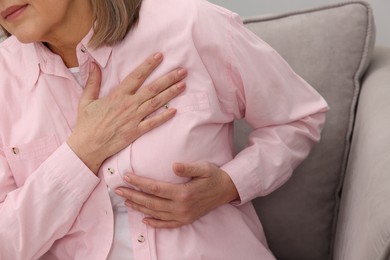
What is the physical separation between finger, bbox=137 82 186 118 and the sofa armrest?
1.19ft

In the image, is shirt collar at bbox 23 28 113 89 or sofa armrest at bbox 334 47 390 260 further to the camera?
shirt collar at bbox 23 28 113 89

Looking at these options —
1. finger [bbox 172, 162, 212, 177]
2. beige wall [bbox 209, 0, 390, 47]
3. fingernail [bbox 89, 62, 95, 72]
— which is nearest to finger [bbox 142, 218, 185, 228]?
finger [bbox 172, 162, 212, 177]

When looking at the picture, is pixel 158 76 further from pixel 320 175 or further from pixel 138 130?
pixel 320 175

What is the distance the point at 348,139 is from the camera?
1345 mm

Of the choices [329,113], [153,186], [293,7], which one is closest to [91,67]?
[153,186]

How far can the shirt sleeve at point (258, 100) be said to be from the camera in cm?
115

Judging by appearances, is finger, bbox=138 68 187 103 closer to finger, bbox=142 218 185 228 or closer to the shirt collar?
the shirt collar

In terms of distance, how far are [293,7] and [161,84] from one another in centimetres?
71

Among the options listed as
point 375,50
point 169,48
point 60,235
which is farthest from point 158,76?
point 375,50

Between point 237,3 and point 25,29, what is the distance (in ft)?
Answer: 2.62

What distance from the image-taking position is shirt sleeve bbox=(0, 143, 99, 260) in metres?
1.14

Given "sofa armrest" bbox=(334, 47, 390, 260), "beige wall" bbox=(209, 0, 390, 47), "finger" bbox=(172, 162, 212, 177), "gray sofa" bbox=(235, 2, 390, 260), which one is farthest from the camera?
"beige wall" bbox=(209, 0, 390, 47)

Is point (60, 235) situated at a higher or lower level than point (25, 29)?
lower

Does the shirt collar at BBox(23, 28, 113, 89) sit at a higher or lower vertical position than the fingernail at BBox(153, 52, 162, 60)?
higher
